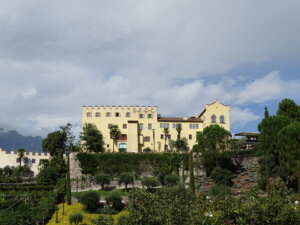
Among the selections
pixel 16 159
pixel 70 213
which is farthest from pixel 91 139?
pixel 70 213

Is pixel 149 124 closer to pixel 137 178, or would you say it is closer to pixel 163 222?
pixel 137 178

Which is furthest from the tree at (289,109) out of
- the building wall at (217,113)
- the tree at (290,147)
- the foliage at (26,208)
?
the foliage at (26,208)

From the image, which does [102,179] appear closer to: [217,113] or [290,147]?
[290,147]

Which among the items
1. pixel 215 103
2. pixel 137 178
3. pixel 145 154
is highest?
pixel 215 103

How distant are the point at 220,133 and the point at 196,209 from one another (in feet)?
130

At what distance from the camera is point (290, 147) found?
4153cm

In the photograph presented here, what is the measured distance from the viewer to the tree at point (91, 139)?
63.8 m

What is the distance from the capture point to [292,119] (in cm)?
4934

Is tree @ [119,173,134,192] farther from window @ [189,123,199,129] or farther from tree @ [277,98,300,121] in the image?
window @ [189,123,199,129]

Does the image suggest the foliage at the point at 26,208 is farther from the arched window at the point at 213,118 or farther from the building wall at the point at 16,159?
the arched window at the point at 213,118

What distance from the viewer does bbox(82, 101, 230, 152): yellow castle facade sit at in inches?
2657

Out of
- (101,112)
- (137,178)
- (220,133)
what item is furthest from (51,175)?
(220,133)

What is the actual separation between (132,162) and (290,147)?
24519 mm

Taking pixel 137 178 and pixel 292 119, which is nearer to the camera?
pixel 292 119
